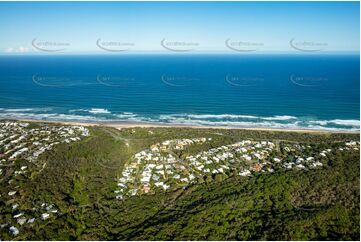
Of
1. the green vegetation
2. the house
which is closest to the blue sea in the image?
the green vegetation

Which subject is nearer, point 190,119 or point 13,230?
point 13,230

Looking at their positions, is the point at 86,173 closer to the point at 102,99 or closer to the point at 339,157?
the point at 339,157

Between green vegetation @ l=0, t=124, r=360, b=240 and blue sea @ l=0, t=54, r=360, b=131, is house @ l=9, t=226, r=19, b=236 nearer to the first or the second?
green vegetation @ l=0, t=124, r=360, b=240

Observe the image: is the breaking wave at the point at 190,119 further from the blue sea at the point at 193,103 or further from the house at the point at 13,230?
the house at the point at 13,230

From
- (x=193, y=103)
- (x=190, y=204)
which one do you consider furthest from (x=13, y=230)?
(x=193, y=103)

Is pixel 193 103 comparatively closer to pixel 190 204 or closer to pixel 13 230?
pixel 190 204

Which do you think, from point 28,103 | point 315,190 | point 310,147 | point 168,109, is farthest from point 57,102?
point 315,190

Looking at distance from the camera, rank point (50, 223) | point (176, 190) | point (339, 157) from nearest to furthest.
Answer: point (50, 223) < point (176, 190) < point (339, 157)

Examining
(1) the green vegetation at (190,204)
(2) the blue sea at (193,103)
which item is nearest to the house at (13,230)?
(1) the green vegetation at (190,204)
